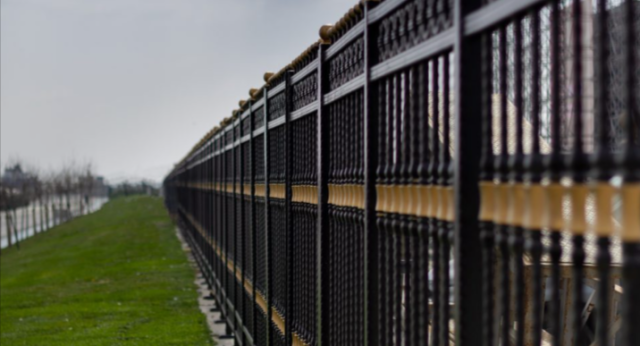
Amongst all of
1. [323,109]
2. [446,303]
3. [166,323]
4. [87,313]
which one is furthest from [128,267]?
[446,303]

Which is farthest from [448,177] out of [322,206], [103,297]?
[103,297]

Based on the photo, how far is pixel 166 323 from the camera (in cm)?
1159

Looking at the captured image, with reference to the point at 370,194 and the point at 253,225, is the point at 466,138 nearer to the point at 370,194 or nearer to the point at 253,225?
the point at 370,194

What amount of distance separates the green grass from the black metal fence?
559cm

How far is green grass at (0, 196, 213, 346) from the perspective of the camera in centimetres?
1096

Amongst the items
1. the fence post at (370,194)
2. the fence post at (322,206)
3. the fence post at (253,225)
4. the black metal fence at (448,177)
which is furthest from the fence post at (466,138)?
the fence post at (253,225)

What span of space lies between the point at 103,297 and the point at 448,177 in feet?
44.1

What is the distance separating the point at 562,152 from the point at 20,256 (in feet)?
96.4

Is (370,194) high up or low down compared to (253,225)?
up

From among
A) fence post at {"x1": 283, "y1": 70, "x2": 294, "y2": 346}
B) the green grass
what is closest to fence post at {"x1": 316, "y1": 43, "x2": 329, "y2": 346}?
fence post at {"x1": 283, "y1": 70, "x2": 294, "y2": 346}

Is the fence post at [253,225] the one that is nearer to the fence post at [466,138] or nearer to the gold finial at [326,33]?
the gold finial at [326,33]

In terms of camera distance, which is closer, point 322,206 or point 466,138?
point 466,138

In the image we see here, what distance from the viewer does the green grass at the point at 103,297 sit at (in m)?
11.0

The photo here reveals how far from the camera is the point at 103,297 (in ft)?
49.1
